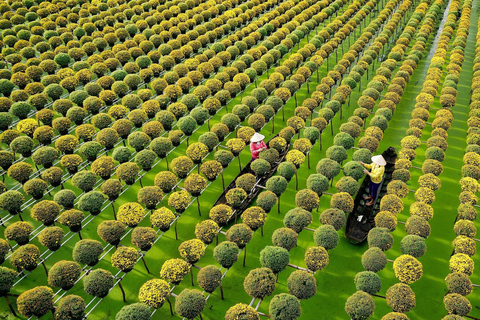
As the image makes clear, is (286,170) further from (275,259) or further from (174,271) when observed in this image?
(174,271)

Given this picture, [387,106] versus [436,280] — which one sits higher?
[387,106]

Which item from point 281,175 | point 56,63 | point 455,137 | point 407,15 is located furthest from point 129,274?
point 407,15

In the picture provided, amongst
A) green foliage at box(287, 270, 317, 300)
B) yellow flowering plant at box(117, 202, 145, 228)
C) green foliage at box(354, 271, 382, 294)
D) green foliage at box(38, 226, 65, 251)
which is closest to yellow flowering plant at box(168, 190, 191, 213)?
yellow flowering plant at box(117, 202, 145, 228)

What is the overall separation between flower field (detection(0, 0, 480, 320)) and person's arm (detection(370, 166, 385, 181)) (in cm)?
65

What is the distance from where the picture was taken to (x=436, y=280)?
13.1 metres

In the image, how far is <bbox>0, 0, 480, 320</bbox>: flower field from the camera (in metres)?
11.5

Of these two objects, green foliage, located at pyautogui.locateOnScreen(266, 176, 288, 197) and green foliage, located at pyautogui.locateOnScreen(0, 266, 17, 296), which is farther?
green foliage, located at pyautogui.locateOnScreen(266, 176, 288, 197)

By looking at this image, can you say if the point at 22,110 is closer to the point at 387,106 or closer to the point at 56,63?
the point at 56,63

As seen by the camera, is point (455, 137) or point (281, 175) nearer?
point (281, 175)

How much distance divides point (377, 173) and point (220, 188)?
6257 mm

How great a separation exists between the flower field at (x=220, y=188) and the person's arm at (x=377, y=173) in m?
0.65

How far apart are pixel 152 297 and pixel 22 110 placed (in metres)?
11.4

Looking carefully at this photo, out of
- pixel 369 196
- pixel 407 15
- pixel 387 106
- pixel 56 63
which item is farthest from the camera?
pixel 407 15

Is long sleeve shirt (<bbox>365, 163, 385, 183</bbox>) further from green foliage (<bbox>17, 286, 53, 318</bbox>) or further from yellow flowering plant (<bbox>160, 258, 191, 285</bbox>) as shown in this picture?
green foliage (<bbox>17, 286, 53, 318</bbox>)
